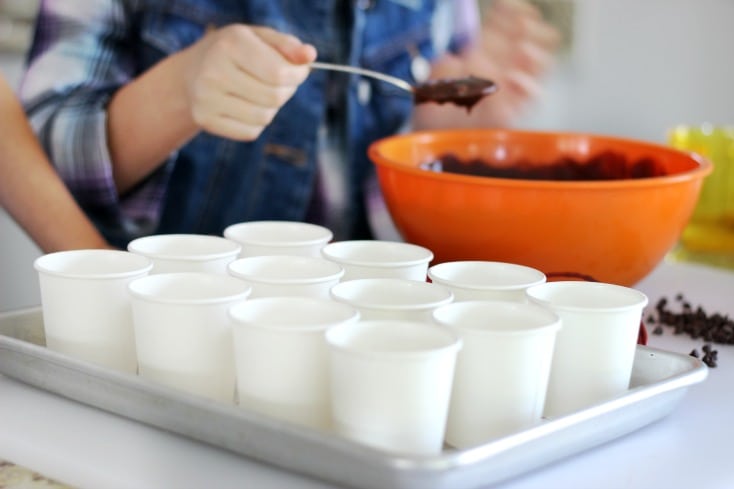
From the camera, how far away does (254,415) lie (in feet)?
1.93

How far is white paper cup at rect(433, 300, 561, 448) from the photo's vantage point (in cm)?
61

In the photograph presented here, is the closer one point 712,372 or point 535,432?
point 535,432

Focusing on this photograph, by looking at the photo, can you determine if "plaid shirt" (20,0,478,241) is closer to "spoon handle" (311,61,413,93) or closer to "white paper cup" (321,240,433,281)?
"spoon handle" (311,61,413,93)

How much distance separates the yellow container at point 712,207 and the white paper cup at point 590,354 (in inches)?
33.9

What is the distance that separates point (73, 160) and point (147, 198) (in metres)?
0.13

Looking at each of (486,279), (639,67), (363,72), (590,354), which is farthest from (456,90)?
(639,67)

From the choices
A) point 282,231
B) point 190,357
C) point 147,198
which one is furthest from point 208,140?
point 190,357

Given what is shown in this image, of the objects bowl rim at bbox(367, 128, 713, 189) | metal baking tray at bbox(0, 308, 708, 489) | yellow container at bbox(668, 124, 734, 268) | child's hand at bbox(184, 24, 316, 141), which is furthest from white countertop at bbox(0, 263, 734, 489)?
yellow container at bbox(668, 124, 734, 268)

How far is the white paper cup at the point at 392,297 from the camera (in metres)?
0.67

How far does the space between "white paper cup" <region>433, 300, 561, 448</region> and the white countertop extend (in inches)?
1.7

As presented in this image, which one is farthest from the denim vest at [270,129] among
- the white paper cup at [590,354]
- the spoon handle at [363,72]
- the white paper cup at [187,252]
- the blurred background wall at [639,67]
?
the blurred background wall at [639,67]

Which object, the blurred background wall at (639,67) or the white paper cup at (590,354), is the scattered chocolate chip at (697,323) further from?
the blurred background wall at (639,67)

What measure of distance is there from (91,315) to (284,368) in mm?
191

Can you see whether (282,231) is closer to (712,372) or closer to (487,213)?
(487,213)
